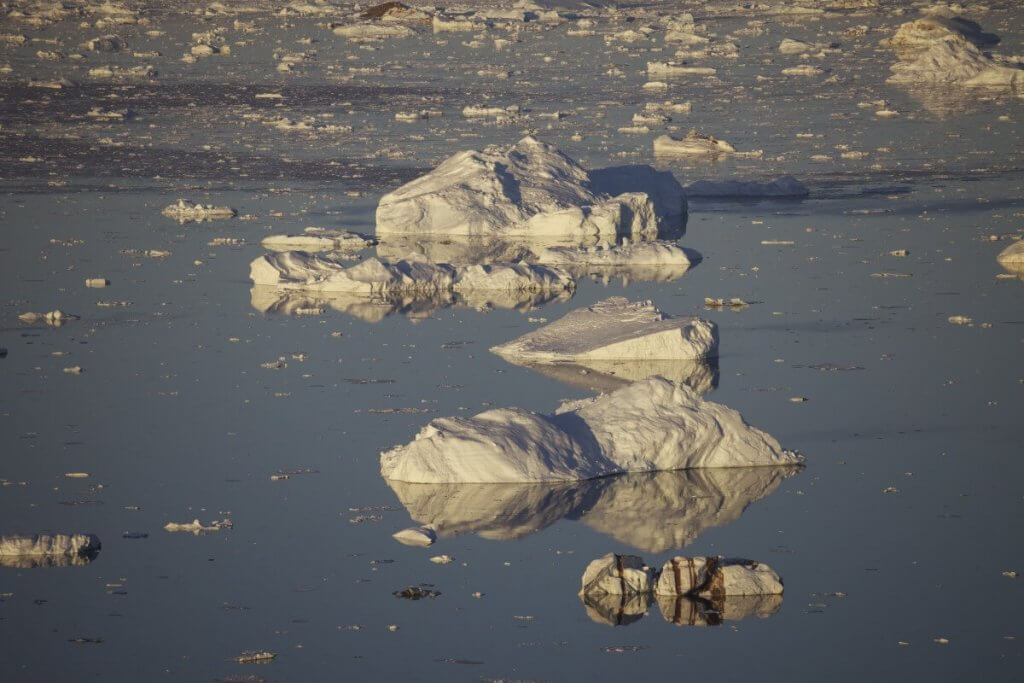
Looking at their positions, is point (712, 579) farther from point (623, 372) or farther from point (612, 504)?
point (623, 372)

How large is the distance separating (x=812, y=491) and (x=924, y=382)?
279 centimetres

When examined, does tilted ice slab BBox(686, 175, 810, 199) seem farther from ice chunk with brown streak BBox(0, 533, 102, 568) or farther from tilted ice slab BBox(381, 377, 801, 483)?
ice chunk with brown streak BBox(0, 533, 102, 568)

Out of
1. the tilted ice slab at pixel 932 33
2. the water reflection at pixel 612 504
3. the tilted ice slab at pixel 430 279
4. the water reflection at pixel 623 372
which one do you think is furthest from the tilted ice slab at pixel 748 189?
the tilted ice slab at pixel 932 33

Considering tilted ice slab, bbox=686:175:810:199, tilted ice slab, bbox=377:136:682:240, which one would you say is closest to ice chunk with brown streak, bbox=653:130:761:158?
tilted ice slab, bbox=686:175:810:199

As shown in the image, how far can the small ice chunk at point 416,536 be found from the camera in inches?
359

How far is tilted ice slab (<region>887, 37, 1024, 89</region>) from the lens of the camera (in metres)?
30.4

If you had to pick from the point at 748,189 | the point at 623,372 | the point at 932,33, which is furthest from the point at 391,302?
the point at 932,33

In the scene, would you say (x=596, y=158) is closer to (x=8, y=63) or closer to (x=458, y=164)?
(x=458, y=164)

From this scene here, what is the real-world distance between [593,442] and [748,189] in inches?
428

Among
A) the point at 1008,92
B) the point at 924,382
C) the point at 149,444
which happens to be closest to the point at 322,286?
the point at 149,444

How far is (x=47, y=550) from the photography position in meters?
9.01

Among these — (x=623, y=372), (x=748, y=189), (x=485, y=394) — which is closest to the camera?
(x=485, y=394)

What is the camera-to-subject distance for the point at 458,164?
61.0ft

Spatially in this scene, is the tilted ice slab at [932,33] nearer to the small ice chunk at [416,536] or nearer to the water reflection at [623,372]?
the water reflection at [623,372]
